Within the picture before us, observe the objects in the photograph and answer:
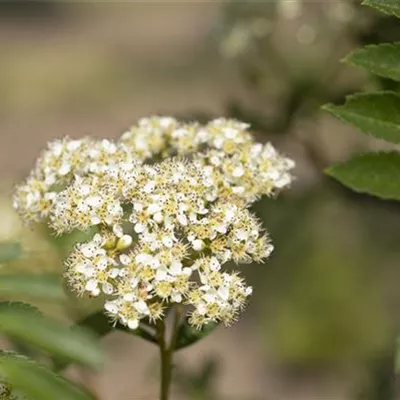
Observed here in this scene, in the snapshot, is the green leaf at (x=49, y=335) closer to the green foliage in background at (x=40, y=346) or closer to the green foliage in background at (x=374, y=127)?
the green foliage in background at (x=40, y=346)

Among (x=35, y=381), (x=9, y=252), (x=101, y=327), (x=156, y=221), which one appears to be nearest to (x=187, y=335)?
(x=101, y=327)

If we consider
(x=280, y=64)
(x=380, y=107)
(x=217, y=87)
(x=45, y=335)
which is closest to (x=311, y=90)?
(x=280, y=64)

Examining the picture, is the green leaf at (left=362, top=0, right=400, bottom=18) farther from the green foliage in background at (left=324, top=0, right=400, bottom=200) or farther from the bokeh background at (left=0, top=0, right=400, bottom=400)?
the bokeh background at (left=0, top=0, right=400, bottom=400)

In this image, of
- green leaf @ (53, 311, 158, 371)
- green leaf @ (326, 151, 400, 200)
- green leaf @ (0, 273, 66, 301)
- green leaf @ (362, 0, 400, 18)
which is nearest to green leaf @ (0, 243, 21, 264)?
green leaf @ (0, 273, 66, 301)

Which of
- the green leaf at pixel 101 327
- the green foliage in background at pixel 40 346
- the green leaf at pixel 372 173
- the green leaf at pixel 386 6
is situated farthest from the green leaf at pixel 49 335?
the green leaf at pixel 386 6

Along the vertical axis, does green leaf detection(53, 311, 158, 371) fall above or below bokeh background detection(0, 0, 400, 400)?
below
